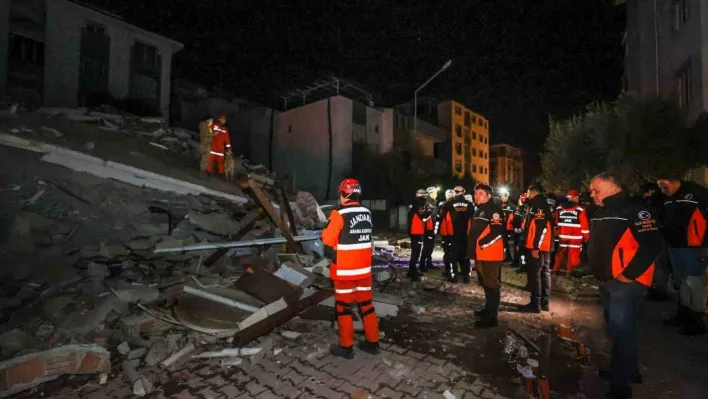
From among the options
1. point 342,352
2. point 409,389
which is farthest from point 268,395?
point 409,389

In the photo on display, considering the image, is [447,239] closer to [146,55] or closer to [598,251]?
[598,251]

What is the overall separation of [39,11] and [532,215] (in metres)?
25.6

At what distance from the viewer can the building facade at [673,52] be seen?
34.1ft

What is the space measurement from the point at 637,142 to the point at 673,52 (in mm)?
3679

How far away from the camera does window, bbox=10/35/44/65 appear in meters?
17.8

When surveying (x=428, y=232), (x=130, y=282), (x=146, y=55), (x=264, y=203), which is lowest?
(x=130, y=282)

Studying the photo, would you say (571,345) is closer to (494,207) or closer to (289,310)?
(494,207)

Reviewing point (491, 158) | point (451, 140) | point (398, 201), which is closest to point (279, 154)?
point (398, 201)

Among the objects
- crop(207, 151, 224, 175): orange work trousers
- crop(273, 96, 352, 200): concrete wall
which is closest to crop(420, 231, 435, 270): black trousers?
crop(207, 151, 224, 175): orange work trousers

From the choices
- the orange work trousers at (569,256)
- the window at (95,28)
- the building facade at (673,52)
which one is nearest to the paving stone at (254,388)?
the orange work trousers at (569,256)

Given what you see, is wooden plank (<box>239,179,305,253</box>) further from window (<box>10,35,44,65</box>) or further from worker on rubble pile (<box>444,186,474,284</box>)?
window (<box>10,35,44,65</box>)

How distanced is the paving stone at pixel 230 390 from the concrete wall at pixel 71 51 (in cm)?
2295

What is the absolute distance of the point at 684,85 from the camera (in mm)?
12055

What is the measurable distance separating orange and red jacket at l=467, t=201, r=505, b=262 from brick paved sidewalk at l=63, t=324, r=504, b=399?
6.08 ft
